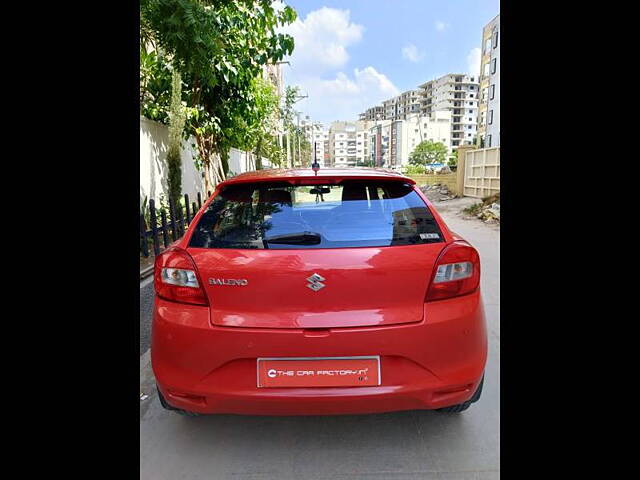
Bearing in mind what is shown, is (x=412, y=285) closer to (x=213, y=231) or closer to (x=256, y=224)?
(x=256, y=224)

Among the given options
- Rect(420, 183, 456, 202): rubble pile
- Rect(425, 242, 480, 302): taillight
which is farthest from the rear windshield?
Rect(420, 183, 456, 202): rubble pile

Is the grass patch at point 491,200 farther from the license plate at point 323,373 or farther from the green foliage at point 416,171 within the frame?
the green foliage at point 416,171

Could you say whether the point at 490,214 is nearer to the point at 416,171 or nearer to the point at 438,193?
the point at 438,193

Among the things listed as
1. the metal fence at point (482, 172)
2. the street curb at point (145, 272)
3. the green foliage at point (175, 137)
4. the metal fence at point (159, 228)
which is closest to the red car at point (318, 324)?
the street curb at point (145, 272)

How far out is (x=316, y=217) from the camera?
2.16m

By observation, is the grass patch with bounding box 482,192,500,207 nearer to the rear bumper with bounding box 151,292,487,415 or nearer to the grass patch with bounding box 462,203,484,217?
the grass patch with bounding box 462,203,484,217

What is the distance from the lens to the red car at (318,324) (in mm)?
1820

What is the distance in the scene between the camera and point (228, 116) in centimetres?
1109

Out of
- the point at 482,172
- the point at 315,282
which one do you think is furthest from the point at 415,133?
the point at 315,282

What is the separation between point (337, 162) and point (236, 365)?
15346 cm

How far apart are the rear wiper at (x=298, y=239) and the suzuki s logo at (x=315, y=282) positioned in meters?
0.19

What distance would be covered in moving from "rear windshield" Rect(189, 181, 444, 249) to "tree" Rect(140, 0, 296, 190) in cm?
308

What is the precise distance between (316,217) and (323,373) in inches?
30.8
